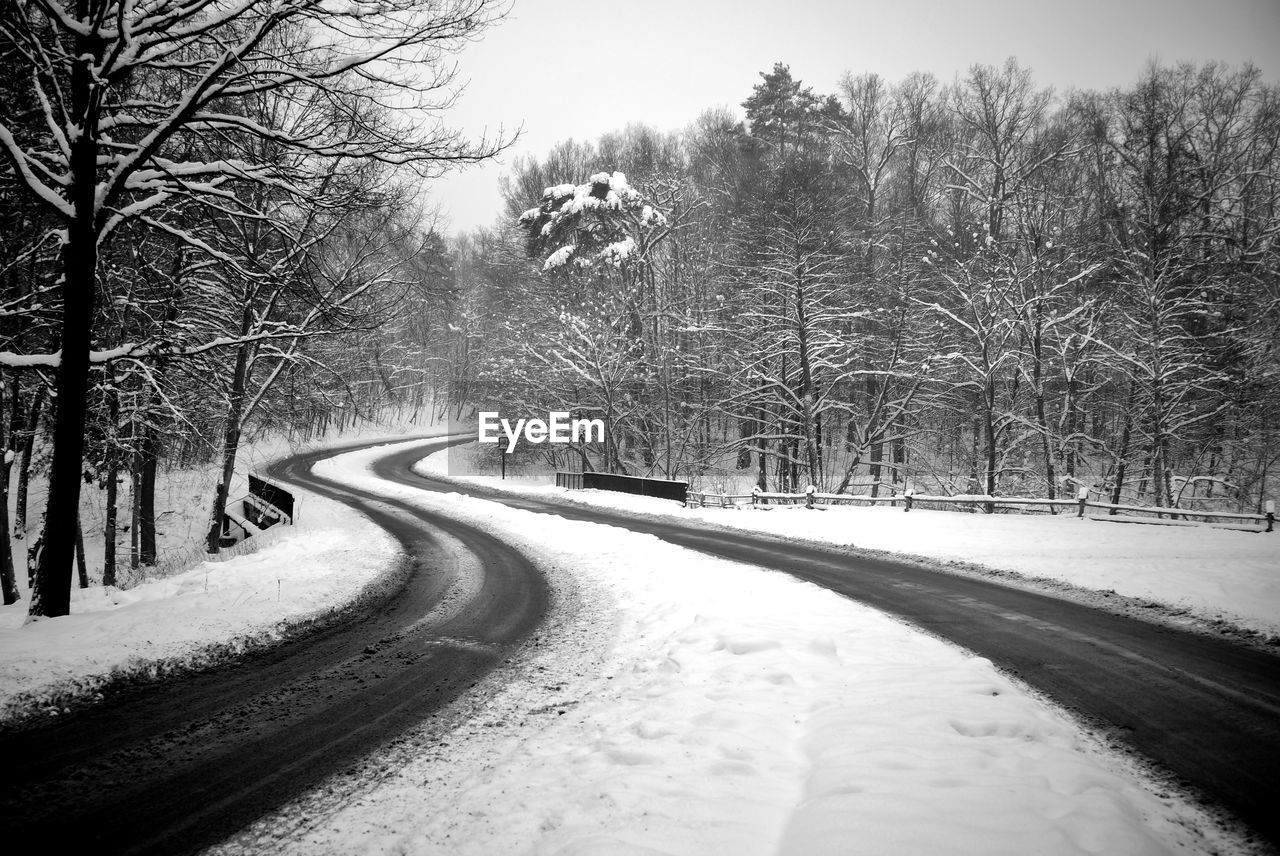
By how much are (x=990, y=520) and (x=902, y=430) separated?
11.1 meters

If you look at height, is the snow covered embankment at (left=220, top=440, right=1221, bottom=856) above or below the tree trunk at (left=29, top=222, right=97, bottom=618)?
below

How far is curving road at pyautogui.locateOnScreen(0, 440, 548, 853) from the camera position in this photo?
11.3 ft

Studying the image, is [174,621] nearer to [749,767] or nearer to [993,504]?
[749,767]

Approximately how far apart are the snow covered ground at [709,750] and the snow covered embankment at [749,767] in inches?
0.7

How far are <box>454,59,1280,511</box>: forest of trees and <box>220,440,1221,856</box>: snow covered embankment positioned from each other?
17559 mm

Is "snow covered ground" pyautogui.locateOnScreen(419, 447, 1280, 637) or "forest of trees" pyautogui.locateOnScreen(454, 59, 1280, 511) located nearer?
"snow covered ground" pyautogui.locateOnScreen(419, 447, 1280, 637)

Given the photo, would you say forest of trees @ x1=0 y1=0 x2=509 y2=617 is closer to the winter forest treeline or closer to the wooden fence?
the winter forest treeline

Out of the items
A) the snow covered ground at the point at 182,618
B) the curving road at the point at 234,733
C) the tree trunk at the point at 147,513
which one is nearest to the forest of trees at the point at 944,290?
the snow covered ground at the point at 182,618

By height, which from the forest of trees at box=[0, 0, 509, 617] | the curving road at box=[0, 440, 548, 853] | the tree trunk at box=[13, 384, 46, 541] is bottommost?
the curving road at box=[0, 440, 548, 853]

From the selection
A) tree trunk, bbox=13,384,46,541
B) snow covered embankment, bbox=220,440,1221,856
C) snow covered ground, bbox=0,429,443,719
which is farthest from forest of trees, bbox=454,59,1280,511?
tree trunk, bbox=13,384,46,541

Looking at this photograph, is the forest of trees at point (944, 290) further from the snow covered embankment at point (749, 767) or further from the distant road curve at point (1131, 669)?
the snow covered embankment at point (749, 767)

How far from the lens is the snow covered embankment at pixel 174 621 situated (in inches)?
203

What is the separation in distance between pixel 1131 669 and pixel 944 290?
20766 millimetres

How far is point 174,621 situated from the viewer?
22.2 feet
